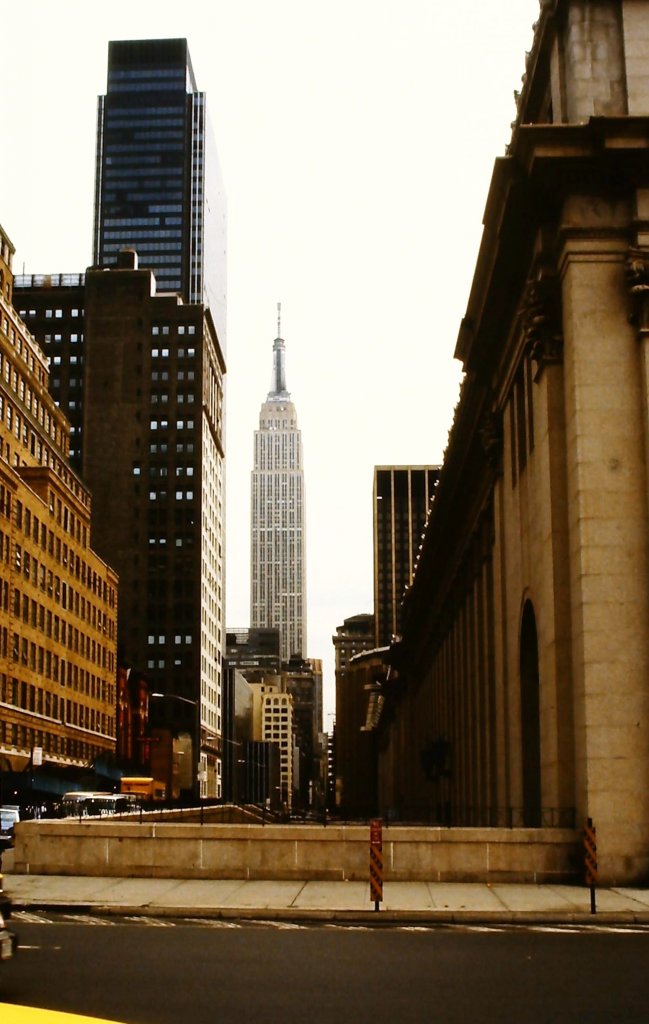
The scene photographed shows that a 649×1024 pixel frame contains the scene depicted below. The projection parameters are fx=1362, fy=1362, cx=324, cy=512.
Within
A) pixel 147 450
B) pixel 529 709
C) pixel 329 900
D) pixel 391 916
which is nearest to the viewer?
pixel 391 916

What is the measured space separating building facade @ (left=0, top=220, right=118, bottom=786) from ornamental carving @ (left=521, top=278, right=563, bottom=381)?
171ft

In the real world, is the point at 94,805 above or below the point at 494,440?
below

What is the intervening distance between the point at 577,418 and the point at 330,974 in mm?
17236

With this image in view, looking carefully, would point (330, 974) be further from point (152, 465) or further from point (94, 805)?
point (152, 465)

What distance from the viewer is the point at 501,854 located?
26.6 metres

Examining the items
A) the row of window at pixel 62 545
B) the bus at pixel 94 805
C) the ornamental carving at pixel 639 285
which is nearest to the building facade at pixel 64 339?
the row of window at pixel 62 545

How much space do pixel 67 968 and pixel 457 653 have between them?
5324cm

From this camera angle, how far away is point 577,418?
29688mm

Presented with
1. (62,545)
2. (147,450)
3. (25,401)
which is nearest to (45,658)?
(62,545)

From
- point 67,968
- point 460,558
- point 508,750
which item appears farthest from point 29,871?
point 460,558

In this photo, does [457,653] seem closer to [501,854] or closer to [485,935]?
[501,854]

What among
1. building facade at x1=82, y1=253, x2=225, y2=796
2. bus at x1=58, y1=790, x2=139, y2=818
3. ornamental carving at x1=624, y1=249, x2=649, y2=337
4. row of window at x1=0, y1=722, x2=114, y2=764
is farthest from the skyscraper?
ornamental carving at x1=624, y1=249, x2=649, y2=337

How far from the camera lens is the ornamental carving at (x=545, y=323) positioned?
31.9 metres

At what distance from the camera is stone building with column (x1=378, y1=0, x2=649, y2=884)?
93.0 feet
